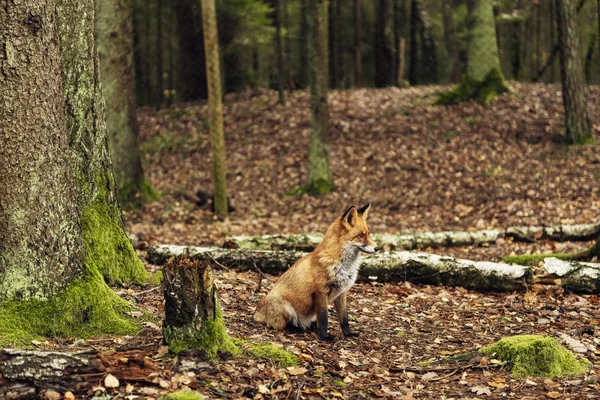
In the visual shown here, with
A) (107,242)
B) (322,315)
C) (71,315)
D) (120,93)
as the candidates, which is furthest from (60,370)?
(120,93)

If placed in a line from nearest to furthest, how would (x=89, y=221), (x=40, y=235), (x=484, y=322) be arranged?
(x=40, y=235) < (x=89, y=221) < (x=484, y=322)

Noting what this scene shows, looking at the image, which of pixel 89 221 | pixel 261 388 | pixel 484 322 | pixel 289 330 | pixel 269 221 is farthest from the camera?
pixel 269 221

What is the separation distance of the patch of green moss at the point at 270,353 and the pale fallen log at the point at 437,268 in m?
3.51

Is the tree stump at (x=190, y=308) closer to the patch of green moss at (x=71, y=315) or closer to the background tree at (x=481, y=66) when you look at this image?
the patch of green moss at (x=71, y=315)

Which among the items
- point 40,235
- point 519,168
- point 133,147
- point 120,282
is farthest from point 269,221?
point 40,235

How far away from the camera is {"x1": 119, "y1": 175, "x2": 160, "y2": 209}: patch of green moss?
58.8 feet

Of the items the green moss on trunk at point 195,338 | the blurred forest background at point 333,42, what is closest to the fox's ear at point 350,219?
the green moss on trunk at point 195,338

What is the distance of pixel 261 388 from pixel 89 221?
3634 mm

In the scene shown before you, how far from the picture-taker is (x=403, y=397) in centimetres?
586

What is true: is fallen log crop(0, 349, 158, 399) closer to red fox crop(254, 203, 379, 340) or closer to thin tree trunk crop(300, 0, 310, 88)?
red fox crop(254, 203, 379, 340)

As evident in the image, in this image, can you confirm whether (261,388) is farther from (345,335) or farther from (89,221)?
(89,221)

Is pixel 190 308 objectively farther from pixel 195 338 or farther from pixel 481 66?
pixel 481 66

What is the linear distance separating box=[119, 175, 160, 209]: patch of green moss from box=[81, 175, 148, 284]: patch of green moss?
31.5ft

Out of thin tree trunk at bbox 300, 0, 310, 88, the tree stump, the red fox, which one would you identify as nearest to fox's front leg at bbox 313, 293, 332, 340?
the red fox
